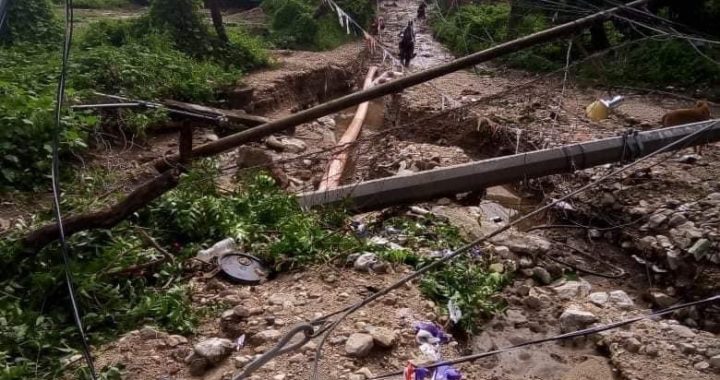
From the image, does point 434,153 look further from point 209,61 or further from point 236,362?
point 209,61

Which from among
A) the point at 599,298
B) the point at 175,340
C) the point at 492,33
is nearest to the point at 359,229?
the point at 175,340

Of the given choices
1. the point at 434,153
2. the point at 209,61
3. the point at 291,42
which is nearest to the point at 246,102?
the point at 209,61

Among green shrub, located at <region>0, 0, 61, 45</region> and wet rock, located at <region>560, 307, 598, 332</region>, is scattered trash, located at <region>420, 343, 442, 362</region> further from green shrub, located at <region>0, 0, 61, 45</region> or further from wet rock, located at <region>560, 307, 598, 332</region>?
green shrub, located at <region>0, 0, 61, 45</region>

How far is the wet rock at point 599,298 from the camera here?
3.80 m

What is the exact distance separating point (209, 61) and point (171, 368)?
A: 7170 mm

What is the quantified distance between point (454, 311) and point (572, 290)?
1.15m

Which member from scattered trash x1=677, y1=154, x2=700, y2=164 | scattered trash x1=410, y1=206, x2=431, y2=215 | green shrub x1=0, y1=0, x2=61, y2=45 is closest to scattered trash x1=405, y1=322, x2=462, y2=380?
scattered trash x1=410, y1=206, x2=431, y2=215

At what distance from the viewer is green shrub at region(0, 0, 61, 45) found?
27.9 feet

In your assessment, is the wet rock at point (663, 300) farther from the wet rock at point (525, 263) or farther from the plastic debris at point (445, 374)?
the plastic debris at point (445, 374)

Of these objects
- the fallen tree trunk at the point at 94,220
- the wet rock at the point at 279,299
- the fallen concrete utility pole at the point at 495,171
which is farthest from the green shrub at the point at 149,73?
the wet rock at the point at 279,299

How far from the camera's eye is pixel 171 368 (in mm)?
2797

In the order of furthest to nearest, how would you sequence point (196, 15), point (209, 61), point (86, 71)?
point (196, 15) → point (209, 61) → point (86, 71)

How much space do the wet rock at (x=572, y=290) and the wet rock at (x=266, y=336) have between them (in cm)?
217

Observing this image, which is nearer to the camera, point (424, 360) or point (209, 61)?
point (424, 360)
